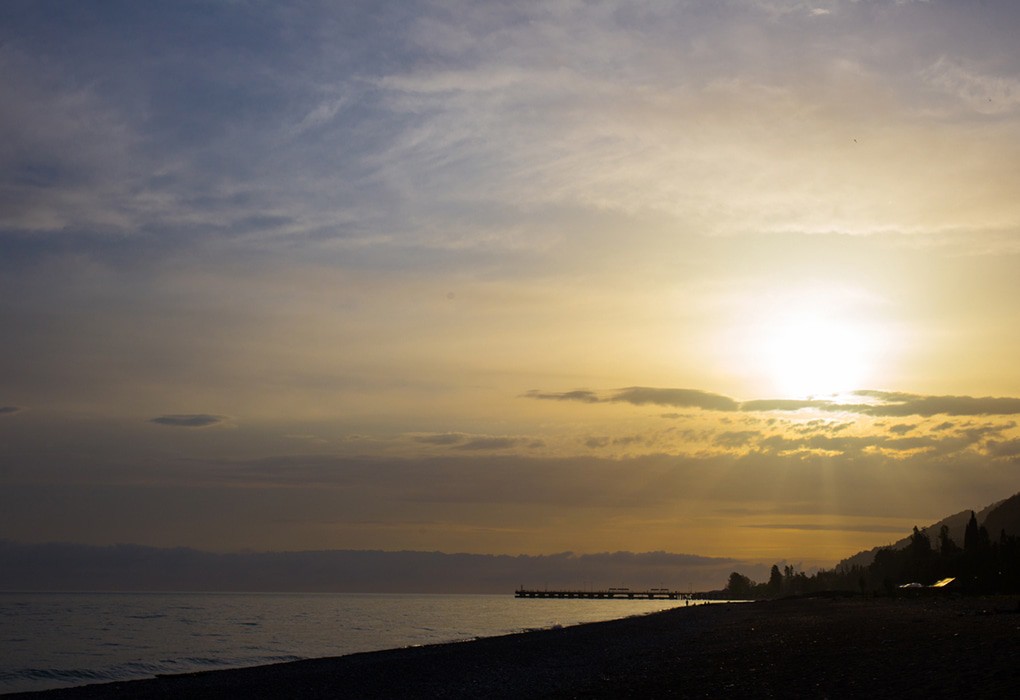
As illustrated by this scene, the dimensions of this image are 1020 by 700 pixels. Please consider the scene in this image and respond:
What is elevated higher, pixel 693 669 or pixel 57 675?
pixel 693 669

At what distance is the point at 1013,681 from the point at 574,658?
30016 mm

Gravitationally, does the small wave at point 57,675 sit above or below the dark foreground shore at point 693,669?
below

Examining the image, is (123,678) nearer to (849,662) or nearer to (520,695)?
(520,695)

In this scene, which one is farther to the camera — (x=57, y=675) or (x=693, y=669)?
(x=57, y=675)

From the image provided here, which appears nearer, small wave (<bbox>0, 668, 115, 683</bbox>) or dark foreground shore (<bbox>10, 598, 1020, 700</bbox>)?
dark foreground shore (<bbox>10, 598, 1020, 700</bbox>)

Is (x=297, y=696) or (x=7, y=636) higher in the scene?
(x=297, y=696)

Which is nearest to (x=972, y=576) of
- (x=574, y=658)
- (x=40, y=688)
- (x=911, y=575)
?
(x=911, y=575)

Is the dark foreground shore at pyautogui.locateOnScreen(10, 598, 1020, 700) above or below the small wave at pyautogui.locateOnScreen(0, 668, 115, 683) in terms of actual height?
above

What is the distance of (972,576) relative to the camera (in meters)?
123

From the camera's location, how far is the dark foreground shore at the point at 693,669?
2359 centimetres

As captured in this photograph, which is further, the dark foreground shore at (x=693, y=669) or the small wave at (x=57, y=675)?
the small wave at (x=57, y=675)

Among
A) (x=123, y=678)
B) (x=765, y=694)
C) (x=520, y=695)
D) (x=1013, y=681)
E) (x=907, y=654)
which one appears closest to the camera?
(x=1013, y=681)

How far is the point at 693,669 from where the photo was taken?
32781 mm

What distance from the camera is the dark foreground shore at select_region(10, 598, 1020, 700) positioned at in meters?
23.6
